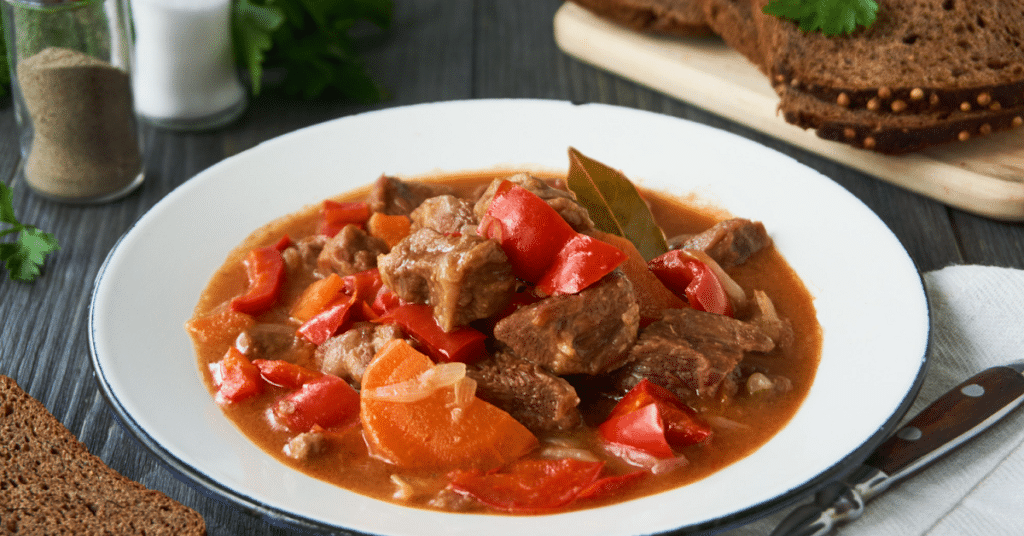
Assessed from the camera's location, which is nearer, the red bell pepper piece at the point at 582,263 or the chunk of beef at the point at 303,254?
the red bell pepper piece at the point at 582,263

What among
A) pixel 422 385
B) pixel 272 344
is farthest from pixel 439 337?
pixel 272 344

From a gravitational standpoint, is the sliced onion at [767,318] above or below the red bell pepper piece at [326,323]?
above

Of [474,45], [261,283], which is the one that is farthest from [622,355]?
[474,45]

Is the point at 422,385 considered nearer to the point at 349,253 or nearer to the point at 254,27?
the point at 349,253

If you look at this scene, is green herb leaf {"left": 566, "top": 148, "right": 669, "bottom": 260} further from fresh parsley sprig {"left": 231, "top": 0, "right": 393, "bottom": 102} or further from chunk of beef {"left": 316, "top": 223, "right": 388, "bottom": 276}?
fresh parsley sprig {"left": 231, "top": 0, "right": 393, "bottom": 102}

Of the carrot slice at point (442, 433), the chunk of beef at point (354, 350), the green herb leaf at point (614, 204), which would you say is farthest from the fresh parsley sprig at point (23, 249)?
the green herb leaf at point (614, 204)

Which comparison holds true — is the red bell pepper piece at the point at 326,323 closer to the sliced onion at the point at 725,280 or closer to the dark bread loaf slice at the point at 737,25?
the sliced onion at the point at 725,280

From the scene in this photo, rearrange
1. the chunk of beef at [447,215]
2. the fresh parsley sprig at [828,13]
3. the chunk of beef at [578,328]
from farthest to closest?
the fresh parsley sprig at [828,13] < the chunk of beef at [447,215] < the chunk of beef at [578,328]
